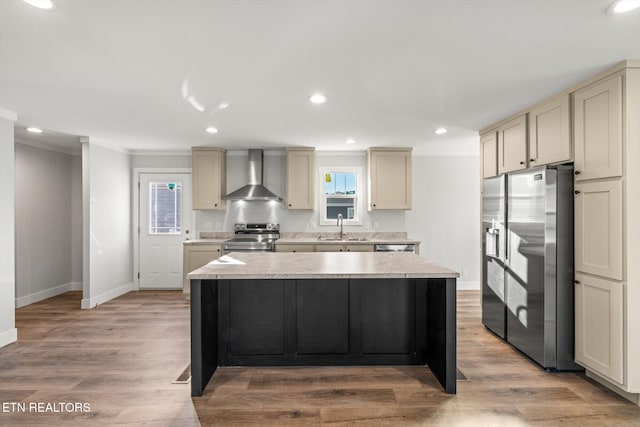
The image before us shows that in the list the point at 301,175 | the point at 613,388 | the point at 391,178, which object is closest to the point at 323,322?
the point at 613,388

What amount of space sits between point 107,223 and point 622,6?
6.15 metres

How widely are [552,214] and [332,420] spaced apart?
7.56 feet

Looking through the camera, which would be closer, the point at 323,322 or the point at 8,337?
the point at 323,322

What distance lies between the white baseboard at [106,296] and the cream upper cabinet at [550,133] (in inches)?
226

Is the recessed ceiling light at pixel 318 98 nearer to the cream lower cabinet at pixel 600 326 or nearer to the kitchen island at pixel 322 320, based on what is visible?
the kitchen island at pixel 322 320

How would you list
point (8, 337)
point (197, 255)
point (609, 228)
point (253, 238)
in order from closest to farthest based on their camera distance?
point (609, 228) < point (8, 337) < point (197, 255) < point (253, 238)

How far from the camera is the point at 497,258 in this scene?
3775mm

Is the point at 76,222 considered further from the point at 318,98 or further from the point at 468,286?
the point at 468,286

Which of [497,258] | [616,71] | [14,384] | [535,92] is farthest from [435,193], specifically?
[14,384]

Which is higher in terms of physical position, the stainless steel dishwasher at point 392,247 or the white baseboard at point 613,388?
the stainless steel dishwasher at point 392,247

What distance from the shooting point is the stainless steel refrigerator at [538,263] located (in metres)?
2.98

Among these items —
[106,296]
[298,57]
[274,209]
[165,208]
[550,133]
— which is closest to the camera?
[298,57]

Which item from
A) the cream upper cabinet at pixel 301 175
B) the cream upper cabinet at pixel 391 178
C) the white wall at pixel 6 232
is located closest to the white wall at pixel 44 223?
the white wall at pixel 6 232

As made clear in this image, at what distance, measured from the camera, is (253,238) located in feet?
19.4
